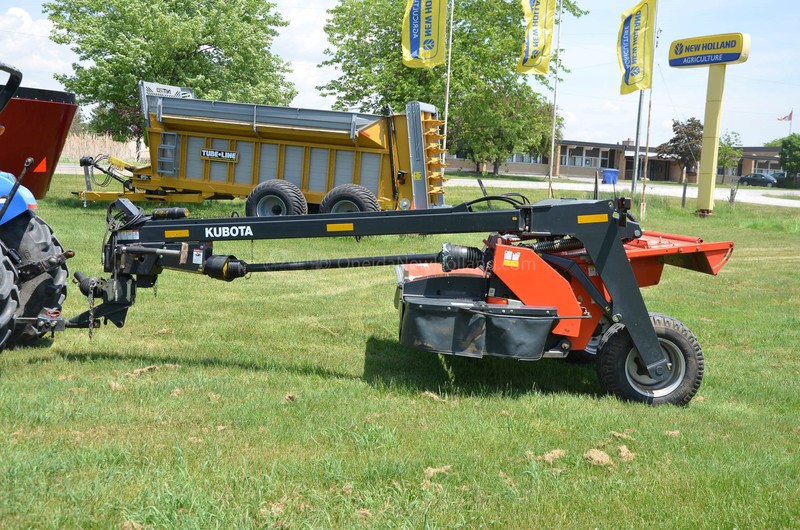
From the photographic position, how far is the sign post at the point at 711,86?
28.8 meters

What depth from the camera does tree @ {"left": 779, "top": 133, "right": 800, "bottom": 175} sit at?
77.4m

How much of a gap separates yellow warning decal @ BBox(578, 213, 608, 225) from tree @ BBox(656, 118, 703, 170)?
69108mm

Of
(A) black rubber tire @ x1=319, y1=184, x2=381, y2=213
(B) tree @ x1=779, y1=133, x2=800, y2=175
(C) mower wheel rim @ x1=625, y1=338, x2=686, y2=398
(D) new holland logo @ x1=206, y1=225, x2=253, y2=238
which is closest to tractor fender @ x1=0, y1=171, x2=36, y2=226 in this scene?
(D) new holland logo @ x1=206, y1=225, x2=253, y2=238

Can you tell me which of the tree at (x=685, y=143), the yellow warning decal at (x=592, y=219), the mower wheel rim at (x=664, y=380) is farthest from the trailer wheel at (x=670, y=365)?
the tree at (x=685, y=143)

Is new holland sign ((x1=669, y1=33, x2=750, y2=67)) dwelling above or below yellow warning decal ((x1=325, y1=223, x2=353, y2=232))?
above

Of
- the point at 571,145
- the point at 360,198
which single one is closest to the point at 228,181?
the point at 360,198

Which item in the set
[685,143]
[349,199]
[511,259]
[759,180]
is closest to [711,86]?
[349,199]

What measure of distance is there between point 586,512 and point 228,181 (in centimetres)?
1496

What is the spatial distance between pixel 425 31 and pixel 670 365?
59.5 feet

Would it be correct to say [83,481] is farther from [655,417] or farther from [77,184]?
[77,184]

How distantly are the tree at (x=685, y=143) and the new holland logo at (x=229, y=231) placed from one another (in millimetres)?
69872

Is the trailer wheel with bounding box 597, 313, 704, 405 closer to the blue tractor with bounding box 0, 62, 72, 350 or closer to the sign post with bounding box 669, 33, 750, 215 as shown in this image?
the blue tractor with bounding box 0, 62, 72, 350

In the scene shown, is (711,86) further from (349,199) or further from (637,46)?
(349,199)

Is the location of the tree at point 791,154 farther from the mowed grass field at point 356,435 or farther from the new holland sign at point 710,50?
the mowed grass field at point 356,435
